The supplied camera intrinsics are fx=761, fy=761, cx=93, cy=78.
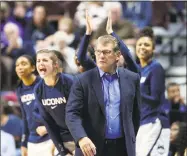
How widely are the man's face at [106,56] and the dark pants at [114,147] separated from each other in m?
0.65

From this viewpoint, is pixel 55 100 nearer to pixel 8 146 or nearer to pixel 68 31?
pixel 8 146

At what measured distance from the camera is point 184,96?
500 inches

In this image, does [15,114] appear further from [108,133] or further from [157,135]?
[108,133]

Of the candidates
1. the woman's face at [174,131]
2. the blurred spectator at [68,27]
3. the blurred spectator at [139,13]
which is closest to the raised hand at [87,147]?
the woman's face at [174,131]

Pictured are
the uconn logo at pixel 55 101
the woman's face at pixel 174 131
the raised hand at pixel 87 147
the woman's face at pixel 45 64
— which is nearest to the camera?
the raised hand at pixel 87 147

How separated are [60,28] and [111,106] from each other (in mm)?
6902

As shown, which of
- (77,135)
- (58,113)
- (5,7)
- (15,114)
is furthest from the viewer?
(5,7)

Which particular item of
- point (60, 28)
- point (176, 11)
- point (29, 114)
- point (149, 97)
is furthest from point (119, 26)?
point (149, 97)

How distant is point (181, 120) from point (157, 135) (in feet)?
7.34

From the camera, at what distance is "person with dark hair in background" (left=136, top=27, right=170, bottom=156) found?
28.8 ft

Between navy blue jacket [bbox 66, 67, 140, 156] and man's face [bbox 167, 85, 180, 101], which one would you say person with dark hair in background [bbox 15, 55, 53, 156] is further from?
man's face [bbox 167, 85, 180, 101]

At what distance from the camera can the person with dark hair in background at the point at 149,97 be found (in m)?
8.77

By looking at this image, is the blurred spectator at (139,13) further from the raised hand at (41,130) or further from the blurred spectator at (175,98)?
the raised hand at (41,130)

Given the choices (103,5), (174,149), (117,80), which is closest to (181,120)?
(174,149)
